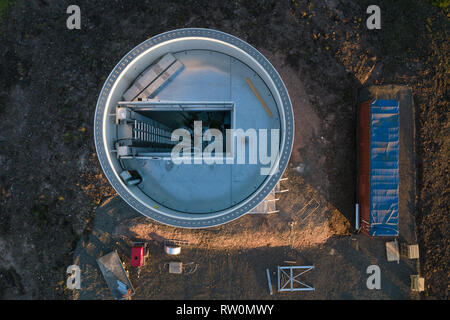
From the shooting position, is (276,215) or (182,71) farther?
(276,215)

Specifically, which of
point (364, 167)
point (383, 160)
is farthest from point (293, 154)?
point (383, 160)

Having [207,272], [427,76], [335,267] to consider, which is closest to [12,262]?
[207,272]

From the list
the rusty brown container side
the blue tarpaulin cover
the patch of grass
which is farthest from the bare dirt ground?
the patch of grass

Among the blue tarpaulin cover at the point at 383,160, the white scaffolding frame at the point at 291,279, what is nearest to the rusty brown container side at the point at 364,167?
→ the blue tarpaulin cover at the point at 383,160

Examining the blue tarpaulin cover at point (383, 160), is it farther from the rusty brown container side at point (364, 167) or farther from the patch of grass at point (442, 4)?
the patch of grass at point (442, 4)

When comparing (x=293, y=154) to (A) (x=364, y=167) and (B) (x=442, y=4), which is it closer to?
A: (A) (x=364, y=167)

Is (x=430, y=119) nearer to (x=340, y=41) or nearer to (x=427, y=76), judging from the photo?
(x=427, y=76)
